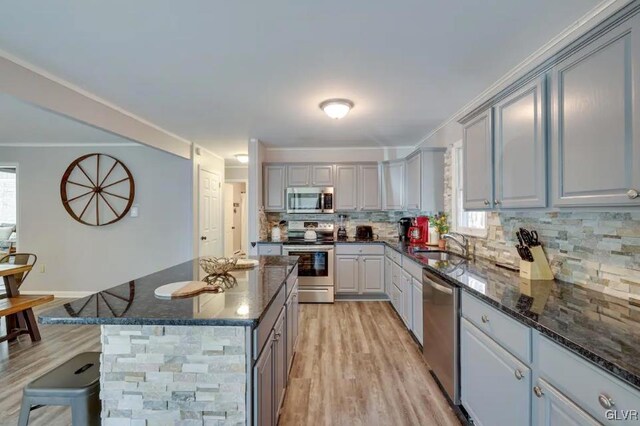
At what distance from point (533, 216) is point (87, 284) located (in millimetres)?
5910

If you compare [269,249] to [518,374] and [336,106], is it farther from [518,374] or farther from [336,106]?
[518,374]

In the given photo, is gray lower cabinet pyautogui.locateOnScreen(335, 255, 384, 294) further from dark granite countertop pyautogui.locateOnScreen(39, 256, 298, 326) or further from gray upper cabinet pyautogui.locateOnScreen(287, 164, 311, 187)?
dark granite countertop pyautogui.locateOnScreen(39, 256, 298, 326)

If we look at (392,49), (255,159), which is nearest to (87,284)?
(255,159)

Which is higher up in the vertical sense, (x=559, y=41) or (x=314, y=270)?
(x=559, y=41)

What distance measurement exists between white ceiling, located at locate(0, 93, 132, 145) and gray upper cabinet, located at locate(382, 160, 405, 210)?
371 cm

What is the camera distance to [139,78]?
2.38 metres

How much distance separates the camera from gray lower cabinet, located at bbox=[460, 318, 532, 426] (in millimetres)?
1271

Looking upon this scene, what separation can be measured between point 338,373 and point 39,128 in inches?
186

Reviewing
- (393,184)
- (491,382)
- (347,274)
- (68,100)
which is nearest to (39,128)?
(68,100)

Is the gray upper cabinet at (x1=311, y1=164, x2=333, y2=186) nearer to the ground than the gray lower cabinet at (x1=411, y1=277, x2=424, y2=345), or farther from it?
farther from it

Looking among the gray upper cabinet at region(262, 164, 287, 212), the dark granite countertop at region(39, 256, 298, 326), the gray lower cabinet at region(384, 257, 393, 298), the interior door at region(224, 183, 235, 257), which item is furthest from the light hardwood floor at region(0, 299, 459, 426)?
the interior door at region(224, 183, 235, 257)

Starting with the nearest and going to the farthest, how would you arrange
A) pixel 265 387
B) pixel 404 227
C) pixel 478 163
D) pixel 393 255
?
pixel 265 387 < pixel 478 163 < pixel 393 255 < pixel 404 227

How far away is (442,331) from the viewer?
6.86ft

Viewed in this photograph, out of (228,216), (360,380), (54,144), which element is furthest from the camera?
(228,216)
